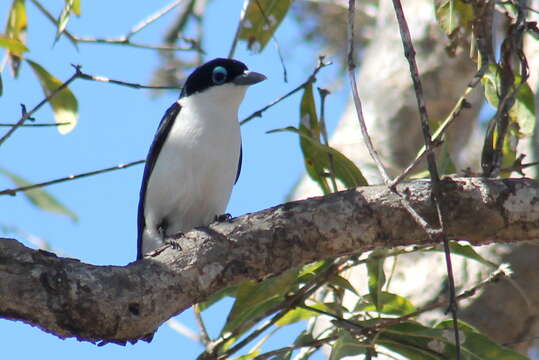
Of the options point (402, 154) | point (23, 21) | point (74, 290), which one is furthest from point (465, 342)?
point (402, 154)

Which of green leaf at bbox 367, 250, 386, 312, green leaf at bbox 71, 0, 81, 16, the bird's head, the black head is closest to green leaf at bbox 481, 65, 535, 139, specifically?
green leaf at bbox 367, 250, 386, 312

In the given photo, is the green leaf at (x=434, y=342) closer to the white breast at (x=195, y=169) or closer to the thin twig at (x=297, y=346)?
the thin twig at (x=297, y=346)

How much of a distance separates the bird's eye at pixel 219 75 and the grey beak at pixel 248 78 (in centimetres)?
8

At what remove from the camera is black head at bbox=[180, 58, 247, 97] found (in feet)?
17.2

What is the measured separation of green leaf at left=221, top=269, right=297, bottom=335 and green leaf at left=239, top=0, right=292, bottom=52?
1.47 m

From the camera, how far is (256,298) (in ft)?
13.0

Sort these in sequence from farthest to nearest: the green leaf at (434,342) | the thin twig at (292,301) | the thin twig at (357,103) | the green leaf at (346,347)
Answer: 1. the thin twig at (292,301)
2. the green leaf at (434,342)
3. the green leaf at (346,347)
4. the thin twig at (357,103)

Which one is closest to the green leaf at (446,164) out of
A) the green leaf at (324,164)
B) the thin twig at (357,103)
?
the green leaf at (324,164)

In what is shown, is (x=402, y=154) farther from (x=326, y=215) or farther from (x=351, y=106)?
(x=326, y=215)

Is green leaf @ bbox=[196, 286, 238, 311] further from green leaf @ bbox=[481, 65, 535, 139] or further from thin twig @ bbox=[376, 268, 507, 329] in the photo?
green leaf @ bbox=[481, 65, 535, 139]

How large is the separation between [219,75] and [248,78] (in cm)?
19

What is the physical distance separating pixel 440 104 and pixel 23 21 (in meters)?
3.48

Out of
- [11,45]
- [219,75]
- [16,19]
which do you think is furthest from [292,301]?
[16,19]

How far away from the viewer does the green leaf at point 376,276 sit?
3.81 metres
